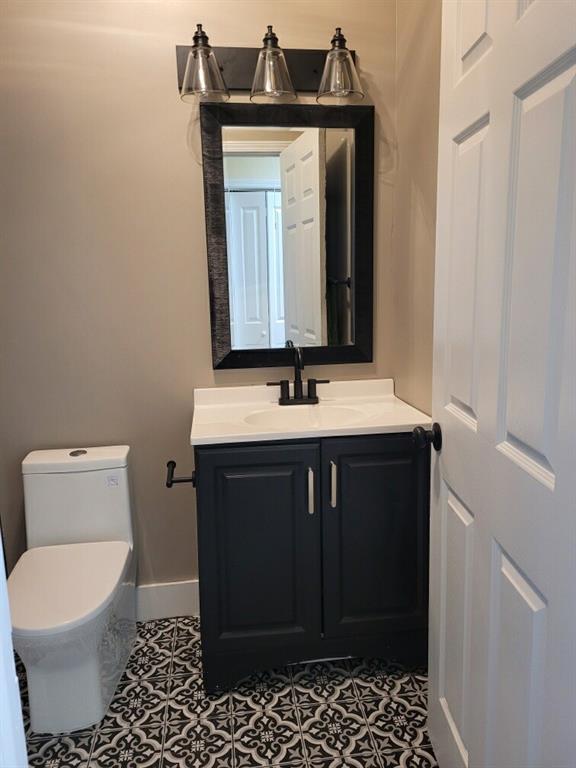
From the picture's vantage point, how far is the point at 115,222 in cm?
205

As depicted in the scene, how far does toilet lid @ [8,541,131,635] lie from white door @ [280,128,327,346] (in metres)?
1.04

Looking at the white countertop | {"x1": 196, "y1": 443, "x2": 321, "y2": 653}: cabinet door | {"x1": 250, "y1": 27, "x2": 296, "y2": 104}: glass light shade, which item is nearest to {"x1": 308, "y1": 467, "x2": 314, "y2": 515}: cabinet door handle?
{"x1": 196, "y1": 443, "x2": 321, "y2": 653}: cabinet door

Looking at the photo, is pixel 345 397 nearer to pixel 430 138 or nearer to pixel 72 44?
pixel 430 138

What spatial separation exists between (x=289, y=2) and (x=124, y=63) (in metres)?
0.62

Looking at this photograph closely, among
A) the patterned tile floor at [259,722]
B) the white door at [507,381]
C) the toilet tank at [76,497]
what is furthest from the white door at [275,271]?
the patterned tile floor at [259,722]

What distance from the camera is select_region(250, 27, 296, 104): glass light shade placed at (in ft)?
6.21

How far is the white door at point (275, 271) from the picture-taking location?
2.09 m

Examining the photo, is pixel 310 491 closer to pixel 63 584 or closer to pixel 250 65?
pixel 63 584

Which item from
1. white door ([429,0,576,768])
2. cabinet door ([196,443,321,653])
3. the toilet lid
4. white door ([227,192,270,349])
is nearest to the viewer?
white door ([429,0,576,768])

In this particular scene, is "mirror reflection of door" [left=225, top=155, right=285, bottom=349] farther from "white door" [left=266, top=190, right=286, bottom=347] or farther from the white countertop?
the white countertop

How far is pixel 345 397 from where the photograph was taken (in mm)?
2268

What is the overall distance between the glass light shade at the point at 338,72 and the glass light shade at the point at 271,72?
0.45 feet

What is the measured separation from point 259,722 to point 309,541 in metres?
0.58

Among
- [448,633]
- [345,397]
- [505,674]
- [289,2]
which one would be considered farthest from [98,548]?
[289,2]
